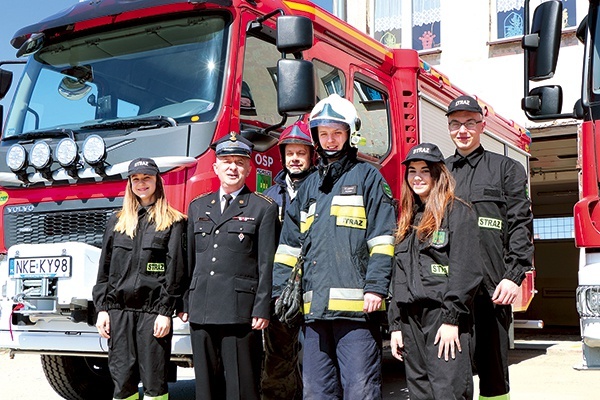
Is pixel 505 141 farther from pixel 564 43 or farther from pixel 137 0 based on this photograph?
pixel 137 0

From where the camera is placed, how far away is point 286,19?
4859 mm

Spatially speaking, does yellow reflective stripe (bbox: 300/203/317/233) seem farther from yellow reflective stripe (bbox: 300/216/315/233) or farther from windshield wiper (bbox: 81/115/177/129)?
windshield wiper (bbox: 81/115/177/129)

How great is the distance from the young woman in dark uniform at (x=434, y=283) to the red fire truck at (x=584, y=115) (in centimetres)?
112

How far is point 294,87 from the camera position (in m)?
4.84

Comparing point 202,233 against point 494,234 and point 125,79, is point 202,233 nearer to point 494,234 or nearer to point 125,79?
point 125,79

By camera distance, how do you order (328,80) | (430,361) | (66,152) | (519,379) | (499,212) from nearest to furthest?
1. (430,361)
2. (499,212)
3. (66,152)
4. (328,80)
5. (519,379)

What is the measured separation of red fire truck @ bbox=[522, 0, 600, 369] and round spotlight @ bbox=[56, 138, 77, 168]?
9.82 ft

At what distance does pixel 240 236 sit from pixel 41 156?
1.72 meters

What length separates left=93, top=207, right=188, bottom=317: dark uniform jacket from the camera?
14.9 ft

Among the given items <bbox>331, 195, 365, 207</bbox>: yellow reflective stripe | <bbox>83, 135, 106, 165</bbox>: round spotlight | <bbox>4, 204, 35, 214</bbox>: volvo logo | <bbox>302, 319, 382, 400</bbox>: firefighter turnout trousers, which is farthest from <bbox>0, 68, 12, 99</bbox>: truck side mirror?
<bbox>302, 319, 382, 400</bbox>: firefighter turnout trousers

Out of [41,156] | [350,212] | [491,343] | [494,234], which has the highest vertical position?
[41,156]

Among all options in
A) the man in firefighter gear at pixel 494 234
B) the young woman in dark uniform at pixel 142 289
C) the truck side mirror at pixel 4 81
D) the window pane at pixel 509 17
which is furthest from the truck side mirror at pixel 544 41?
the window pane at pixel 509 17

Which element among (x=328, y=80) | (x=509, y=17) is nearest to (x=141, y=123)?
(x=328, y=80)

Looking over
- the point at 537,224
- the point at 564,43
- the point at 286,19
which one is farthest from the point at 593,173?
the point at 537,224
